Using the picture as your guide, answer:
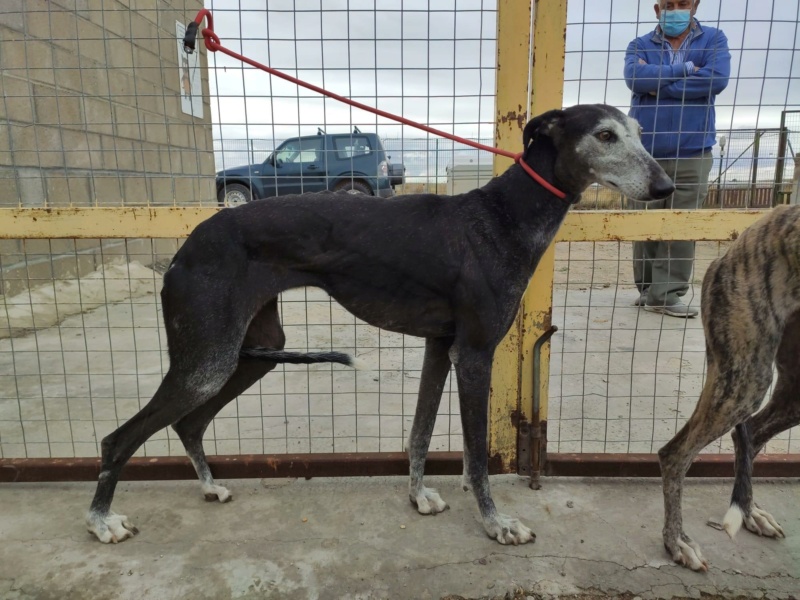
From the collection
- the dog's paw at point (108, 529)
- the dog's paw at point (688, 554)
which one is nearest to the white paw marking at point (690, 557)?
the dog's paw at point (688, 554)

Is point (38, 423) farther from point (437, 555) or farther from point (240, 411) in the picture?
point (437, 555)

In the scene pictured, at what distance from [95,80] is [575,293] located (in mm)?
6080

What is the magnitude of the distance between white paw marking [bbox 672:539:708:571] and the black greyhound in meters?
0.56

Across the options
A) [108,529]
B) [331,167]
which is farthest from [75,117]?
[108,529]

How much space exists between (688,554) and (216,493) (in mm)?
1973

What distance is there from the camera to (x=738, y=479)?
7.07 feet

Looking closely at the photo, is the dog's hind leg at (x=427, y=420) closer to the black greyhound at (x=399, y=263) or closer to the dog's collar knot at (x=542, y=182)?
the black greyhound at (x=399, y=263)

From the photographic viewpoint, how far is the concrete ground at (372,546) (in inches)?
77.6

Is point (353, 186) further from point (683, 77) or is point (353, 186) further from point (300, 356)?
point (683, 77)

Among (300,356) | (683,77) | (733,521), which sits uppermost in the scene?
(683,77)

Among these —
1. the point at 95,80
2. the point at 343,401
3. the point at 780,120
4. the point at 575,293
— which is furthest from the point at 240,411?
the point at 575,293

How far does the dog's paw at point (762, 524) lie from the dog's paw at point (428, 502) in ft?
4.06

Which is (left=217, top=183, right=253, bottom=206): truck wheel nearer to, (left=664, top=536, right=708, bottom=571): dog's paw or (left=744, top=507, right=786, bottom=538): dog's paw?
(left=664, top=536, right=708, bottom=571): dog's paw

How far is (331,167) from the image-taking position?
9.25 ft
